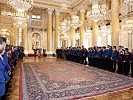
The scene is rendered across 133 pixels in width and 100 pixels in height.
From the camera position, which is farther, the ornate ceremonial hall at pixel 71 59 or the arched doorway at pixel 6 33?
the arched doorway at pixel 6 33

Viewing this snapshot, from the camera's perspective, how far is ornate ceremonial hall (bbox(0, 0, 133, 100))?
4.29m

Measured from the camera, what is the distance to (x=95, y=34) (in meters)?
15.4

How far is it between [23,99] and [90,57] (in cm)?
757

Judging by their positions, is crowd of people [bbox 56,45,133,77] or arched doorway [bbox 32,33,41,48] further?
arched doorway [bbox 32,33,41,48]

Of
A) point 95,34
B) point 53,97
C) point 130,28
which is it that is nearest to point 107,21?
point 95,34

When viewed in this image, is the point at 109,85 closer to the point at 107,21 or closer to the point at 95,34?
the point at 95,34

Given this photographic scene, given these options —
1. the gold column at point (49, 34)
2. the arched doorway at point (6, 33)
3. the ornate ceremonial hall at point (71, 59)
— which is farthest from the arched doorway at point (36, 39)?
the arched doorway at point (6, 33)

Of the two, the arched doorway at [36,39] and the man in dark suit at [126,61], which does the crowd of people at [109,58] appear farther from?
the arched doorway at [36,39]

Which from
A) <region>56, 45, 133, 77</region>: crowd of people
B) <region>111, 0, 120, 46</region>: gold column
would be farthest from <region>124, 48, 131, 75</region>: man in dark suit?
<region>111, 0, 120, 46</region>: gold column

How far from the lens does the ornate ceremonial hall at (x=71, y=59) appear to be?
4293 mm

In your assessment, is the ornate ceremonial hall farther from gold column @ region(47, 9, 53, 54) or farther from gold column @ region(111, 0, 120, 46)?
gold column @ region(47, 9, 53, 54)

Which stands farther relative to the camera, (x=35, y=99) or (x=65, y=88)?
(x=65, y=88)

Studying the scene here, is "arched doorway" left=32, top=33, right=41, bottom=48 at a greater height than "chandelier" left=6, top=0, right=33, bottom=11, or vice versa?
"chandelier" left=6, top=0, right=33, bottom=11

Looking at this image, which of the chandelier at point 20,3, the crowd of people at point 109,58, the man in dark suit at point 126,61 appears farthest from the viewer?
the chandelier at point 20,3
